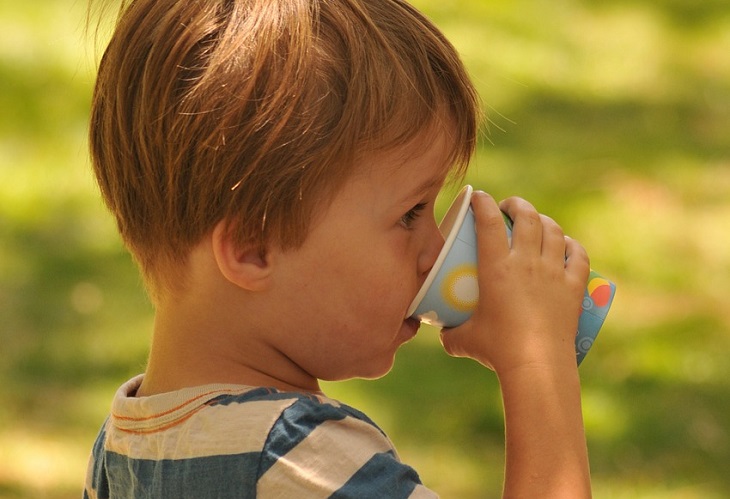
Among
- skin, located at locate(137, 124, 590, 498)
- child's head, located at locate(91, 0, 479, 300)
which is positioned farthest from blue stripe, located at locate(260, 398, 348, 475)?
child's head, located at locate(91, 0, 479, 300)

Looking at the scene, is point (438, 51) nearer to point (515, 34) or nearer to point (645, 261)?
point (645, 261)

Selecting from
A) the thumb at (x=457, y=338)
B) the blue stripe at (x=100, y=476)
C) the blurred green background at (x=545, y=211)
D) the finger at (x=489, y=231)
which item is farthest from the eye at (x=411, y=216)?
the blurred green background at (x=545, y=211)

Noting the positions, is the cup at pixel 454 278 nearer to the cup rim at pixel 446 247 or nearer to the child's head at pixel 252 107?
the cup rim at pixel 446 247

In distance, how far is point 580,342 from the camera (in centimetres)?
239

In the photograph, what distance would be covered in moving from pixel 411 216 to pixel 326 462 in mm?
491

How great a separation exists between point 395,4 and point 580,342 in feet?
2.39

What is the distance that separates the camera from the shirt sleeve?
1980mm

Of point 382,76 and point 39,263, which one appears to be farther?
point 39,263

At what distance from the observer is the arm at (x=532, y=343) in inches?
86.3

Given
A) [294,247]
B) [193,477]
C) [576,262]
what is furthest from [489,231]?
[193,477]

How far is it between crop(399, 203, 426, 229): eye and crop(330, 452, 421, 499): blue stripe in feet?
1.38

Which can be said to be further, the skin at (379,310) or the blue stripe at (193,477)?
the skin at (379,310)

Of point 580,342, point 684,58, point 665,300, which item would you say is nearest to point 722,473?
point 665,300

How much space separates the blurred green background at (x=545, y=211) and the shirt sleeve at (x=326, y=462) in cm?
189
